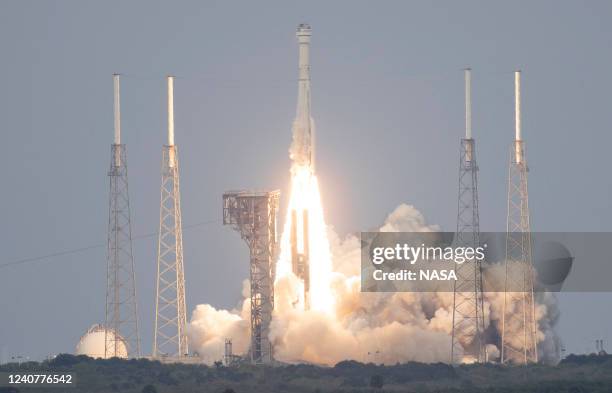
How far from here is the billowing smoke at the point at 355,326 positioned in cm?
18388

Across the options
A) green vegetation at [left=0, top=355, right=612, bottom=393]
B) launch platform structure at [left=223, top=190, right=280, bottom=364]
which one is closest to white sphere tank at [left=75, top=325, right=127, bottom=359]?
green vegetation at [left=0, top=355, right=612, bottom=393]

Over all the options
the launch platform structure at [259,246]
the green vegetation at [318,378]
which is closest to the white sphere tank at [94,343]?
the green vegetation at [318,378]

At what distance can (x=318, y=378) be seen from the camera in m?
178

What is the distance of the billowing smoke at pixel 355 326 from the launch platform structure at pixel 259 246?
84cm

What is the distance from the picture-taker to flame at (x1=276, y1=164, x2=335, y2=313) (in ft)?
609

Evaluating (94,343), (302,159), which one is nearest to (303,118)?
(302,159)

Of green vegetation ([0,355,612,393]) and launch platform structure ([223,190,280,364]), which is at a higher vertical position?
launch platform structure ([223,190,280,364])

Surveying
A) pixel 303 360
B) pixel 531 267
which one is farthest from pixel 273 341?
pixel 531 267

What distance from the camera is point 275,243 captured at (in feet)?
605

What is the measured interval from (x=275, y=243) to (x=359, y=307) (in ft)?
22.3

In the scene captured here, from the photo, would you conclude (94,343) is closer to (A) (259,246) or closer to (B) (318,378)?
(A) (259,246)

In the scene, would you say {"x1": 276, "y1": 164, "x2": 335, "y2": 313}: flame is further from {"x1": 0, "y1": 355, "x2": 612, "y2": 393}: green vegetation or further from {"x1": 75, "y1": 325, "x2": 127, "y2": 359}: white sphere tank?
{"x1": 75, "y1": 325, "x2": 127, "y2": 359}: white sphere tank

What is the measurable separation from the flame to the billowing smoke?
0.61 meters

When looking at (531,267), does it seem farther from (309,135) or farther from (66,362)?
(66,362)
